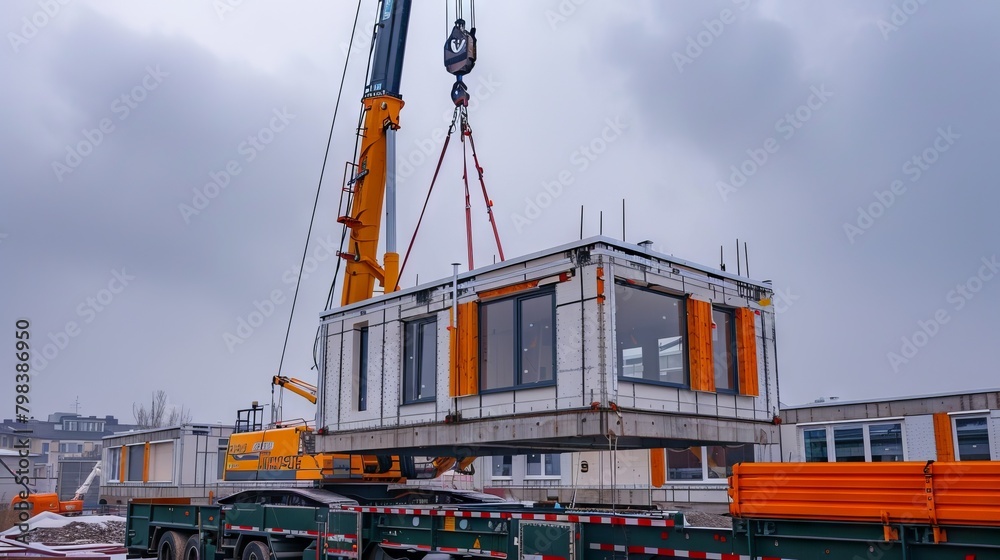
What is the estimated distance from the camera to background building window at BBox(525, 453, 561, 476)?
3303 cm

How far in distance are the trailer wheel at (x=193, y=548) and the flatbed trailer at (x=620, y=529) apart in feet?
0.08

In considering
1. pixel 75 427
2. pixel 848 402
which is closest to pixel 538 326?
pixel 848 402

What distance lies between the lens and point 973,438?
22.7 m

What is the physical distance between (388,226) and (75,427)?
316ft

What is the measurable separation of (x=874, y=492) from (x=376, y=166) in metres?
13.4

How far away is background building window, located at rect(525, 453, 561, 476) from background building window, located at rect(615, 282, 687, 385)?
19.9 meters

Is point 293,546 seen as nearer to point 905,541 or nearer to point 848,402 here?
point 905,541

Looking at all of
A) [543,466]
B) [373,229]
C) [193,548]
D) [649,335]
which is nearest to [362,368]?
[373,229]

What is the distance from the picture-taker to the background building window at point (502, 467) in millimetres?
34625

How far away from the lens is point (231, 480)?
19828 mm

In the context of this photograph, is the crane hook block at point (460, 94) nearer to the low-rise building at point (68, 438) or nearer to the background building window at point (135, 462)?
the background building window at point (135, 462)

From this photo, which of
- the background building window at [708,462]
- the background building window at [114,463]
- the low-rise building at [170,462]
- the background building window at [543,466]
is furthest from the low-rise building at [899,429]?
the background building window at [114,463]

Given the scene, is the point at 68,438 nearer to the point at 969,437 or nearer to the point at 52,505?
the point at 52,505

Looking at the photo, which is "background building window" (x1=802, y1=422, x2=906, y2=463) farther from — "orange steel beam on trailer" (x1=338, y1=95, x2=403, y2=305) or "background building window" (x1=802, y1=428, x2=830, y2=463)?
"orange steel beam on trailer" (x1=338, y1=95, x2=403, y2=305)
